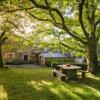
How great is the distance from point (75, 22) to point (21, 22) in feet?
37.5

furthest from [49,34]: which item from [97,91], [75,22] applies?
[97,91]

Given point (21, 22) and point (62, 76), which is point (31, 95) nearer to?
point (62, 76)

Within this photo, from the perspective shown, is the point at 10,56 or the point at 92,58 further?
the point at 10,56

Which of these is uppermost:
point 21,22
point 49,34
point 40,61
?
point 21,22

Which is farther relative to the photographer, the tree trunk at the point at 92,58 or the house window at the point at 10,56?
the house window at the point at 10,56

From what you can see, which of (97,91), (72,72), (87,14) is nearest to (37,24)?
(87,14)

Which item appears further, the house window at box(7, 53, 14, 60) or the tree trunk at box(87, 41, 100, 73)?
the house window at box(7, 53, 14, 60)

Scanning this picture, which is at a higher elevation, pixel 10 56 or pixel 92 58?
pixel 92 58

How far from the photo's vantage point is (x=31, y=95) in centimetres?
1241

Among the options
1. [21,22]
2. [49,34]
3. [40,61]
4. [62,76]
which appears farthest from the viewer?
[40,61]

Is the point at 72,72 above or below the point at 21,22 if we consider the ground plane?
below

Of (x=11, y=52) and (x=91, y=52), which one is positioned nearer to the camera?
(x=91, y=52)

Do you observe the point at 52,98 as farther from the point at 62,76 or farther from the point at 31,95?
the point at 62,76

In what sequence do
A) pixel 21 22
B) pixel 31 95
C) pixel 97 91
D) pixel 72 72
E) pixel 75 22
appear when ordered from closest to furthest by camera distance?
1. pixel 31 95
2. pixel 97 91
3. pixel 72 72
4. pixel 75 22
5. pixel 21 22
